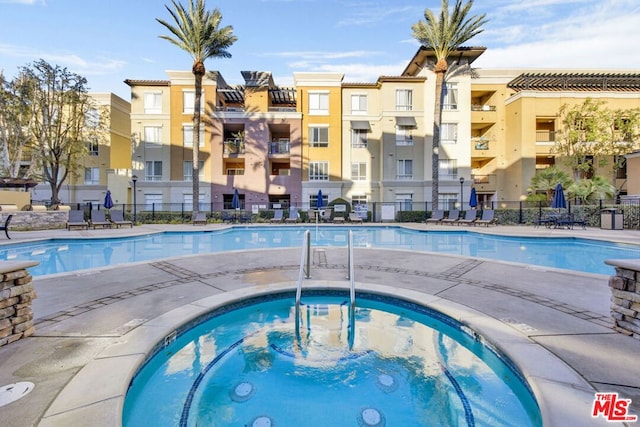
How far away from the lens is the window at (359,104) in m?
26.7

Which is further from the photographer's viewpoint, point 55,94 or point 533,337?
point 55,94

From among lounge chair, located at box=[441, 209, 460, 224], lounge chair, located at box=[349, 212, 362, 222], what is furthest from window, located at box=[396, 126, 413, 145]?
lounge chair, located at box=[349, 212, 362, 222]

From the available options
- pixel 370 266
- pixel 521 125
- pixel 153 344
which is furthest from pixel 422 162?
pixel 153 344

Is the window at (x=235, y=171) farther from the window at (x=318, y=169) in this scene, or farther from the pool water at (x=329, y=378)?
the pool water at (x=329, y=378)

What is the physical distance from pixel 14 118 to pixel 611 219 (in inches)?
1440

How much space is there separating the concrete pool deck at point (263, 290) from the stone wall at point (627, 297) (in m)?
0.14

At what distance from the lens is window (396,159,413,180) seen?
85.7ft

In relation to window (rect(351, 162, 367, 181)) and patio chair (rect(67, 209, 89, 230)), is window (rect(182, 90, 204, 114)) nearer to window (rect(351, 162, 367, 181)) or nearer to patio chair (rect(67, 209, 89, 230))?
patio chair (rect(67, 209, 89, 230))

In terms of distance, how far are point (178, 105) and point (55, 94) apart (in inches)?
312

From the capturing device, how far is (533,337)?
3.37 meters

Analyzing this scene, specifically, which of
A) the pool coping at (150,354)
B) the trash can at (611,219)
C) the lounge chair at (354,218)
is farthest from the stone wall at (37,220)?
the trash can at (611,219)

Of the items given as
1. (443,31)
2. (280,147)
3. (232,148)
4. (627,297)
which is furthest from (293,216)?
(627,297)

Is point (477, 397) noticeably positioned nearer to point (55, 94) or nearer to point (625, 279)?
point (625, 279)

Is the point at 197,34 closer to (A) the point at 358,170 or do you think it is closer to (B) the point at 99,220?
(B) the point at 99,220
